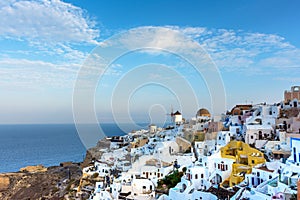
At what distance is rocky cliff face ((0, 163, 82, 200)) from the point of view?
30.8m

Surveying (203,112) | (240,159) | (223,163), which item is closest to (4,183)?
(203,112)

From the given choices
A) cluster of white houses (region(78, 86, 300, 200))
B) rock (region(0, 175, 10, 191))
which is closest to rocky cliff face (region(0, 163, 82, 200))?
rock (region(0, 175, 10, 191))

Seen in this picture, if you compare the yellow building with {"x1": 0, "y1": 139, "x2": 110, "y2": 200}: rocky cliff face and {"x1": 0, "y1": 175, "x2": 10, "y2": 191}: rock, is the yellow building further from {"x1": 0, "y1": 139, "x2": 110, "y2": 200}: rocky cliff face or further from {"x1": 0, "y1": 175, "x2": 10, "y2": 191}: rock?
{"x1": 0, "y1": 175, "x2": 10, "y2": 191}: rock

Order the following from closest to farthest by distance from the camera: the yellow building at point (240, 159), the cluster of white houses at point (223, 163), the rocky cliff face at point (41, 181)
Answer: the cluster of white houses at point (223, 163)
the yellow building at point (240, 159)
the rocky cliff face at point (41, 181)

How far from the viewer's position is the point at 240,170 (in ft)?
50.9

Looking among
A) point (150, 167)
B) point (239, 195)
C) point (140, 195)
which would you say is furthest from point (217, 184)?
point (150, 167)

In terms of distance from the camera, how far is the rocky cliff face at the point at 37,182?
1211 inches

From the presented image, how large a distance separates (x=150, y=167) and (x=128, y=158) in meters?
5.69

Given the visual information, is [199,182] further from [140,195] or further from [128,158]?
[128,158]

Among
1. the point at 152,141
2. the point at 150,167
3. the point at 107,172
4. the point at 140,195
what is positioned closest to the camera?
the point at 140,195

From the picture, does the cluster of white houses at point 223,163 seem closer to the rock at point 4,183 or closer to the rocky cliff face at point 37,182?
the rocky cliff face at point 37,182

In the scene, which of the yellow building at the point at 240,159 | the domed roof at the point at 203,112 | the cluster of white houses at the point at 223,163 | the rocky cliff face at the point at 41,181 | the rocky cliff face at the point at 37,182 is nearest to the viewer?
the cluster of white houses at the point at 223,163

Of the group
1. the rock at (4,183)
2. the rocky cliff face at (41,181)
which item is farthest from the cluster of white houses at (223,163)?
the rock at (4,183)

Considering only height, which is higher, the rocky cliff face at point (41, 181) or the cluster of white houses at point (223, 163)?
the cluster of white houses at point (223, 163)
